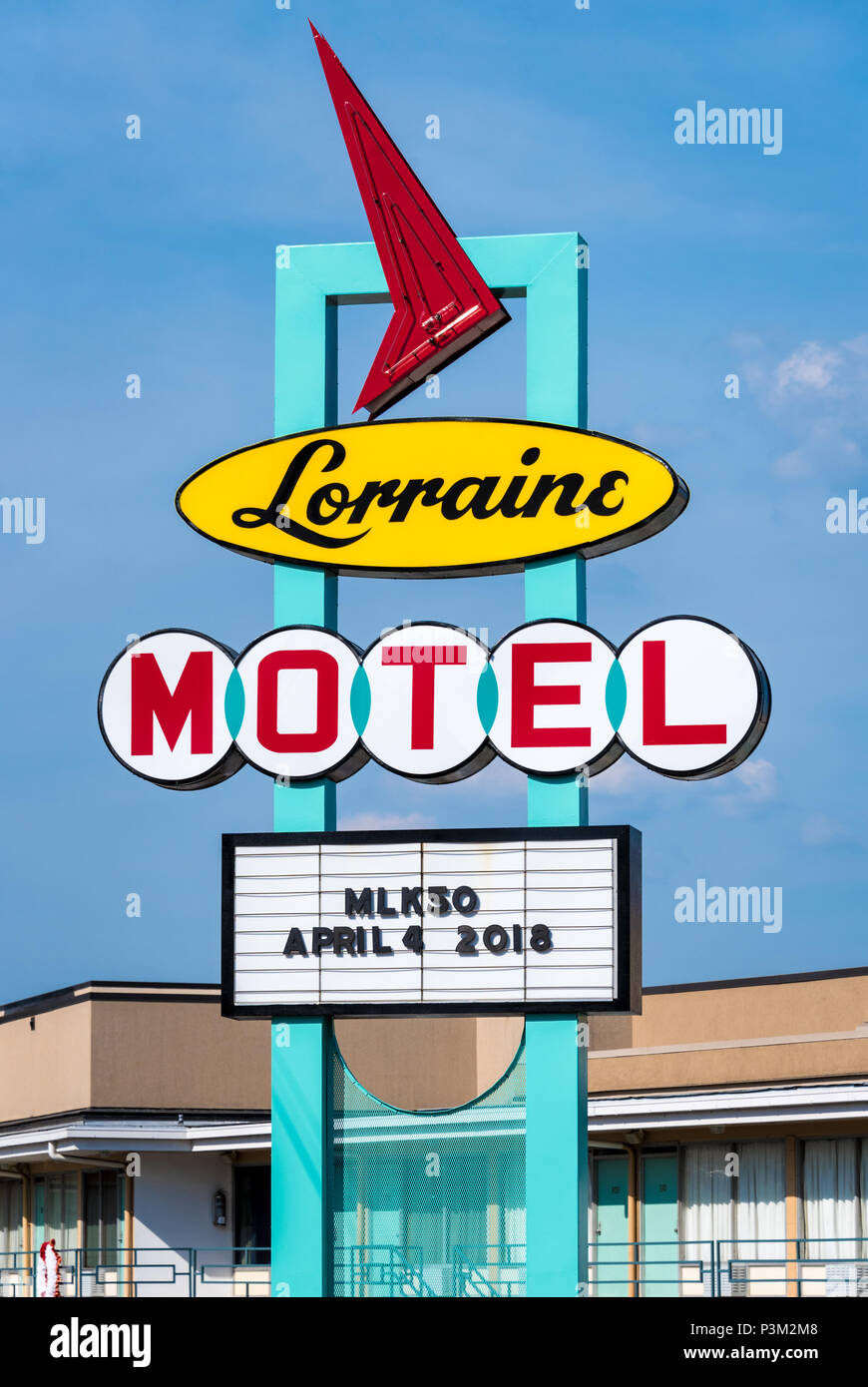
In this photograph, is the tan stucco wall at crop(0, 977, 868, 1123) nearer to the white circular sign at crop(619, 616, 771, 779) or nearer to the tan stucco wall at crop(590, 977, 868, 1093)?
the tan stucco wall at crop(590, 977, 868, 1093)

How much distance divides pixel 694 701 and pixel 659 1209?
43.8 ft

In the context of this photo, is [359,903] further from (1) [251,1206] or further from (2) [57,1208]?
(2) [57,1208]

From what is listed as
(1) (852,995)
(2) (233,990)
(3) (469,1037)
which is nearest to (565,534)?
(2) (233,990)

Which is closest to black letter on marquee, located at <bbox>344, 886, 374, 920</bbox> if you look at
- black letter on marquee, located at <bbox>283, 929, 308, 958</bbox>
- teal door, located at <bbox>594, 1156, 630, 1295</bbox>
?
black letter on marquee, located at <bbox>283, 929, 308, 958</bbox>

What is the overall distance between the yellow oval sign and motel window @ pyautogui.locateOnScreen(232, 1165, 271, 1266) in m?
16.7

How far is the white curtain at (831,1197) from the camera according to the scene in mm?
27125

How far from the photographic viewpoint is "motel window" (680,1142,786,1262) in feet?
92.2

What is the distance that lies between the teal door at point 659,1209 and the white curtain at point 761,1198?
1143mm

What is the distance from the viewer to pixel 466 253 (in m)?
19.4

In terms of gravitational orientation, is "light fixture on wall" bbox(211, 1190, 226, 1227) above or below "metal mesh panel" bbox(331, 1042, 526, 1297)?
below

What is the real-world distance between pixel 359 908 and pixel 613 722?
2.86m
